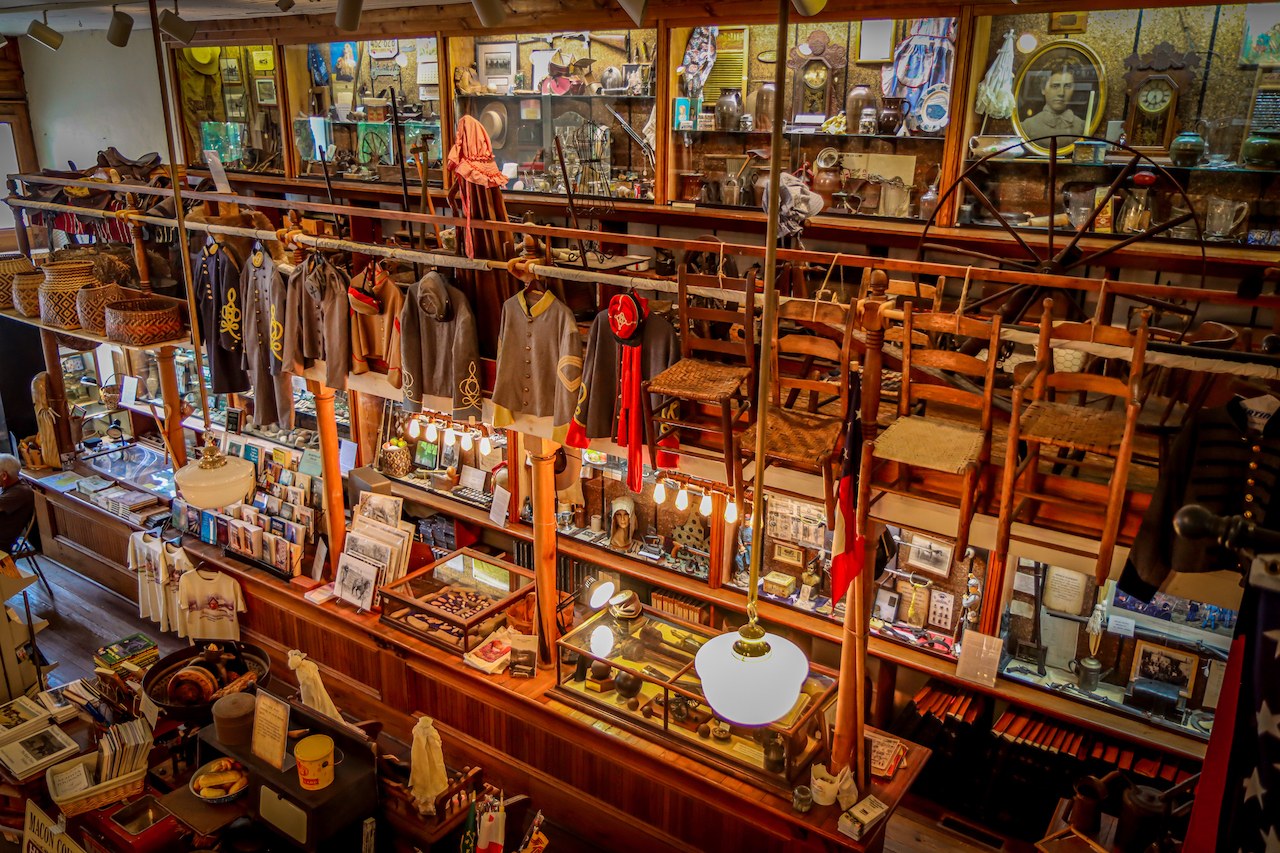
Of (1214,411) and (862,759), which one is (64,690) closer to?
(862,759)

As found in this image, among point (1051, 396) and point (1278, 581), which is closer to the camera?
point (1278, 581)

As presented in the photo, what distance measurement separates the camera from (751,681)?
7.93ft

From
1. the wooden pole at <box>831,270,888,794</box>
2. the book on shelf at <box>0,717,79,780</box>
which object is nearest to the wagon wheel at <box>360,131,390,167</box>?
the book on shelf at <box>0,717,79,780</box>

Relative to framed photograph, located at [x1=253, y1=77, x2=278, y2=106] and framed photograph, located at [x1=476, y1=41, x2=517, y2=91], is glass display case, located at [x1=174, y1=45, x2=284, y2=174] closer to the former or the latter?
framed photograph, located at [x1=253, y1=77, x2=278, y2=106]

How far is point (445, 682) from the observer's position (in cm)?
566

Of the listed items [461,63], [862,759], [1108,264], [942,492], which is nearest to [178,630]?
[461,63]

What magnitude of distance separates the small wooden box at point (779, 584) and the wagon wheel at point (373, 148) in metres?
4.48

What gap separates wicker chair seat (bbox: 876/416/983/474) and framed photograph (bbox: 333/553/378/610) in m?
4.01

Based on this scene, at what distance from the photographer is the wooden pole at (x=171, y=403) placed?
684 cm

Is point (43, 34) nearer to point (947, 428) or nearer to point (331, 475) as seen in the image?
point (331, 475)

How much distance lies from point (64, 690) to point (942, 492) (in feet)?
16.2

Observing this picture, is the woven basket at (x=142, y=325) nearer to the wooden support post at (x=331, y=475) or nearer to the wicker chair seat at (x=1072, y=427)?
the wooden support post at (x=331, y=475)

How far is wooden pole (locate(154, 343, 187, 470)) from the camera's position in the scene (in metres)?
6.84

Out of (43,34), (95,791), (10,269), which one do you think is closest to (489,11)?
(95,791)
